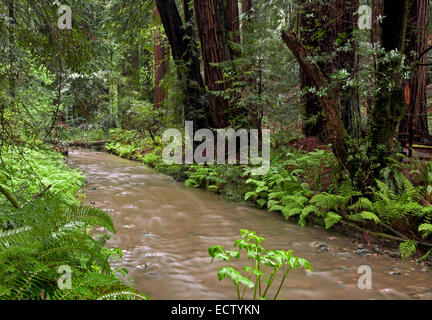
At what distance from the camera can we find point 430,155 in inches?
272

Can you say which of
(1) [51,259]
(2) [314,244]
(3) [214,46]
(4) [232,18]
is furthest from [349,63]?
(1) [51,259]

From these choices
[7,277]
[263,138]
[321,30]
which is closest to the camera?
[7,277]

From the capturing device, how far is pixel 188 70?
11.2 m

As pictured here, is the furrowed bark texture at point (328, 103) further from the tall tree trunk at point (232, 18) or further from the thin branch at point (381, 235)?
the tall tree trunk at point (232, 18)

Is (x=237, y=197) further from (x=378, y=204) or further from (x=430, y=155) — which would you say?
(x=430, y=155)

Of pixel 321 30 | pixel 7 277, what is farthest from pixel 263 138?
pixel 7 277

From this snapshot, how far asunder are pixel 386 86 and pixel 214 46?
6116mm

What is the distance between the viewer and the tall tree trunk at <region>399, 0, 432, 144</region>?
6.45m

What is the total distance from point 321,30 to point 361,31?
5.34 feet

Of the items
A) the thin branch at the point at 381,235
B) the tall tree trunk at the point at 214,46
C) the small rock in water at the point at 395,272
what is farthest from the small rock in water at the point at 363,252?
the tall tree trunk at the point at 214,46

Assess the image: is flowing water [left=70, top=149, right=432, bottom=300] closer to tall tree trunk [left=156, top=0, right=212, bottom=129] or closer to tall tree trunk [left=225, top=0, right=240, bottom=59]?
tall tree trunk [left=156, top=0, right=212, bottom=129]

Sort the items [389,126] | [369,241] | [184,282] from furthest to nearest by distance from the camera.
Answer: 1. [389,126]
2. [369,241]
3. [184,282]

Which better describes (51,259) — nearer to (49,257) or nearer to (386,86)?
(49,257)

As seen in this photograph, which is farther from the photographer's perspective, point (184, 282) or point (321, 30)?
point (321, 30)
